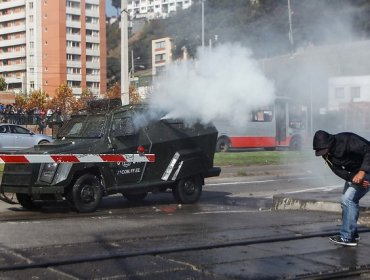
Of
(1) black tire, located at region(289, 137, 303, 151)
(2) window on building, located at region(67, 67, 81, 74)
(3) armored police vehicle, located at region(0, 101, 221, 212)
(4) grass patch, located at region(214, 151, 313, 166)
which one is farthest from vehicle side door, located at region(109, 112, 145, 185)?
(2) window on building, located at region(67, 67, 81, 74)

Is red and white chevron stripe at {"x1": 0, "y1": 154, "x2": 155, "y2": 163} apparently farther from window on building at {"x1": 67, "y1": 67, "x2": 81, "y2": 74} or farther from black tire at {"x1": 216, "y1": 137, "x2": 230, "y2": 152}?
window on building at {"x1": 67, "y1": 67, "x2": 81, "y2": 74}

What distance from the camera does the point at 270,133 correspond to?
33875mm

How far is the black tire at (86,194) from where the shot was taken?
1118cm

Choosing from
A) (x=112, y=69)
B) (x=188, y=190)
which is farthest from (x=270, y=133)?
(x=112, y=69)

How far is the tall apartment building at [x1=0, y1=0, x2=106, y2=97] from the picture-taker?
360ft

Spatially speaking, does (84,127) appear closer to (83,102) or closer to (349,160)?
(349,160)

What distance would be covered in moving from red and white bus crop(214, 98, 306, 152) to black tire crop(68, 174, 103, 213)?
65.3 feet

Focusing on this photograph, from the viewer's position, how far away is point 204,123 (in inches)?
506

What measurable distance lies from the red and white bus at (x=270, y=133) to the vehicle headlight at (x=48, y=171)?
67.1 ft

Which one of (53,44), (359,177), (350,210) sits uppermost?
(53,44)

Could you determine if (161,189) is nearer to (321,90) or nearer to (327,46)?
(327,46)

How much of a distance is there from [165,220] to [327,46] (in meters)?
6.65

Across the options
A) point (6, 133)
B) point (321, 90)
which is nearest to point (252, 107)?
point (321, 90)

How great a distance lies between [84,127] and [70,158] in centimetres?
129
